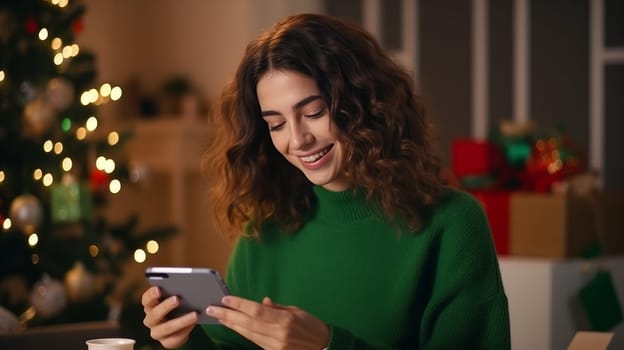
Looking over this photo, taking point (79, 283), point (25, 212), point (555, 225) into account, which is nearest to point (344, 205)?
point (555, 225)

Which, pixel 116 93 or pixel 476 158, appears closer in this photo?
pixel 476 158

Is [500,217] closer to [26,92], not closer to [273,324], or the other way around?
[26,92]

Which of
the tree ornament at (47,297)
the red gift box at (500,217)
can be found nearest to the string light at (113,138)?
the tree ornament at (47,297)

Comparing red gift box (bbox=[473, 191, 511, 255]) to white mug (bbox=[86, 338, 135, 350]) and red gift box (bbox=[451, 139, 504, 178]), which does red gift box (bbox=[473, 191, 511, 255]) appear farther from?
white mug (bbox=[86, 338, 135, 350])

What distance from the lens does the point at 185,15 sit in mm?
6199

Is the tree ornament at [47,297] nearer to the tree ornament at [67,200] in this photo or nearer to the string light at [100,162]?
the tree ornament at [67,200]

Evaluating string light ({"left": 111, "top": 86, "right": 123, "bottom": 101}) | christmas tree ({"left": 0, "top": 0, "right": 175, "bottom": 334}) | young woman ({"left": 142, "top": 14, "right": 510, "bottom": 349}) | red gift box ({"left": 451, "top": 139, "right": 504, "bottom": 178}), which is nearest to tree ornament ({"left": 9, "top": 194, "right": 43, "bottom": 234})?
christmas tree ({"left": 0, "top": 0, "right": 175, "bottom": 334})

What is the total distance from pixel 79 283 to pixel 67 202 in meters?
0.31

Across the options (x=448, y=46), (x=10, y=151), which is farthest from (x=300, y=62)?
(x=448, y=46)

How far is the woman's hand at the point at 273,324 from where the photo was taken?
1692mm

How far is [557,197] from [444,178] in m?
1.62

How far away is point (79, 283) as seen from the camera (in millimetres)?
4027

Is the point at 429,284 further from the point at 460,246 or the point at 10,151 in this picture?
the point at 10,151

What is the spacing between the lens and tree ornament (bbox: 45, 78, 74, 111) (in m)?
4.02
